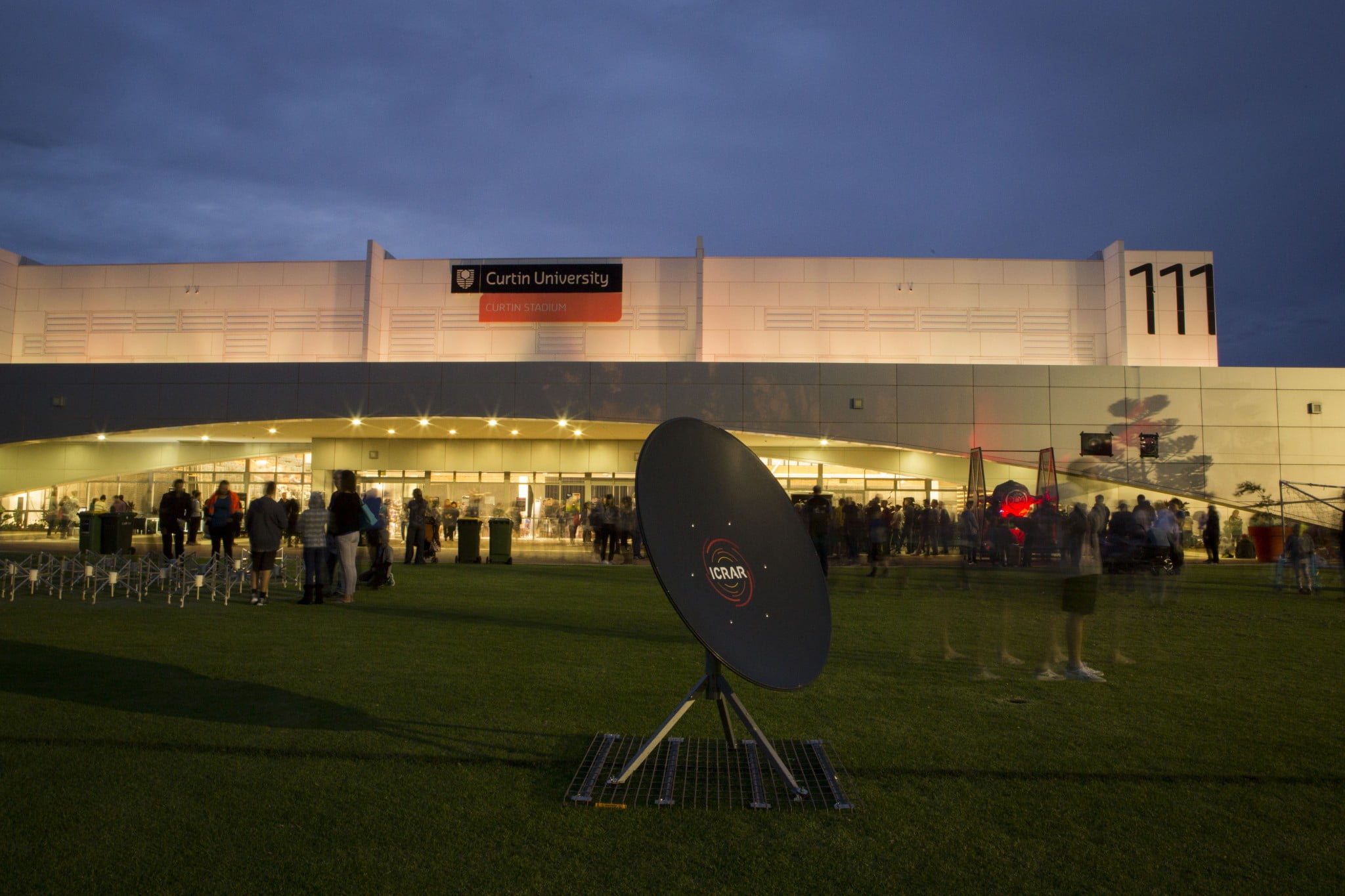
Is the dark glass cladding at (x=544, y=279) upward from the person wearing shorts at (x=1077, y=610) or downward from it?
upward

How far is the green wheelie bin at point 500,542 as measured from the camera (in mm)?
19766

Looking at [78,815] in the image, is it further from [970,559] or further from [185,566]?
[970,559]

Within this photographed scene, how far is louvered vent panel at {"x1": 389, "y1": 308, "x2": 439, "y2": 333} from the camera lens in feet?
92.9

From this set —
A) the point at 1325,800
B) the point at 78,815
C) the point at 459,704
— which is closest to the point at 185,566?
the point at 459,704

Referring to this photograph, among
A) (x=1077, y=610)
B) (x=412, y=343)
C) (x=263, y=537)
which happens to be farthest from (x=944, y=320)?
(x=263, y=537)

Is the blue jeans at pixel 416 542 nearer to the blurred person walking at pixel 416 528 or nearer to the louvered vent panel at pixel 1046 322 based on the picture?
the blurred person walking at pixel 416 528

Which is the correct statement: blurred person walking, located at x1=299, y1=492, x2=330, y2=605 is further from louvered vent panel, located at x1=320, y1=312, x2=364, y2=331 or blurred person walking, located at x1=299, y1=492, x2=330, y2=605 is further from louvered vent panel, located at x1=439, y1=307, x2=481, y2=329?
louvered vent panel, located at x1=320, y1=312, x2=364, y2=331

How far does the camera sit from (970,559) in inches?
773

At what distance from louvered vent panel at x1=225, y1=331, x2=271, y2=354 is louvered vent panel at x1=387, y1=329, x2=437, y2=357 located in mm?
4030

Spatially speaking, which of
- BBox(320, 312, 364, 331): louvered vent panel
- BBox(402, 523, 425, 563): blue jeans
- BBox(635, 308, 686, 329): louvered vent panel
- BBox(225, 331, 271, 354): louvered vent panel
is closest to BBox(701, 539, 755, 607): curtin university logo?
BBox(402, 523, 425, 563): blue jeans

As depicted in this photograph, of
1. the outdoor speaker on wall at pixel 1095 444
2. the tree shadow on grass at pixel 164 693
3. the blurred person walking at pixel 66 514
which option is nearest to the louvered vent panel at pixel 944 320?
the outdoor speaker on wall at pixel 1095 444

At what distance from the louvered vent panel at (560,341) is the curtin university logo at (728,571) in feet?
77.8

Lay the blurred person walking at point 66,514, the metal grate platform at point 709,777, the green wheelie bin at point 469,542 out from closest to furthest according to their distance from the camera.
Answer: the metal grate platform at point 709,777, the green wheelie bin at point 469,542, the blurred person walking at point 66,514

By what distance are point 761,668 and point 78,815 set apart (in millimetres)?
3105
